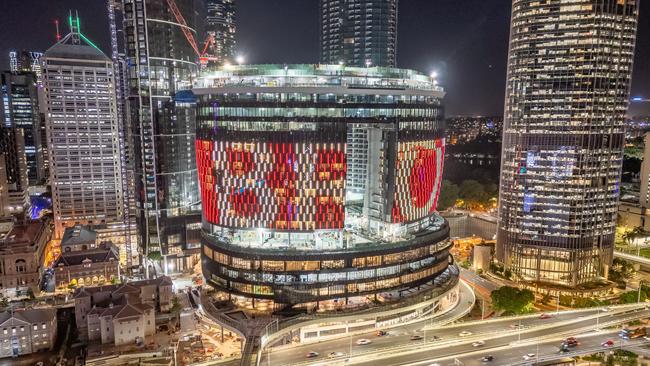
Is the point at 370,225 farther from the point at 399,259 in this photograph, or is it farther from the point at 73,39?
the point at 73,39

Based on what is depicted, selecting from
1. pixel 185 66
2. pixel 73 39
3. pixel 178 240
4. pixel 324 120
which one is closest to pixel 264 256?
pixel 324 120

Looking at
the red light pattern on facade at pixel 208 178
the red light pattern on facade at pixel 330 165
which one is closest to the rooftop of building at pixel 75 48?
the red light pattern on facade at pixel 208 178

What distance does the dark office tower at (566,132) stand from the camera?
343ft

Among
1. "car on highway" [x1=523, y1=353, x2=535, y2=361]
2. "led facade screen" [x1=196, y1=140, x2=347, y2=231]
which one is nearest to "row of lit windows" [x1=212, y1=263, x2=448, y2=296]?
"led facade screen" [x1=196, y1=140, x2=347, y2=231]

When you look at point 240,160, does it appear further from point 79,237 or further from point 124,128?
point 124,128

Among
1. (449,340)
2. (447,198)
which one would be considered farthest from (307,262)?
(447,198)

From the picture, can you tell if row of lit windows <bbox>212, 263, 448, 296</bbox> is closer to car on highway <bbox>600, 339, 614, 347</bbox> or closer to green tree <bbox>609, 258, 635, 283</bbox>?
car on highway <bbox>600, 339, 614, 347</bbox>

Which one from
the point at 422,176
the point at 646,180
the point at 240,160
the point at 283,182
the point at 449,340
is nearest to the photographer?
the point at 449,340

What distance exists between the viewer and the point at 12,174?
171 metres

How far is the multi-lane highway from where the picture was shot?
236ft

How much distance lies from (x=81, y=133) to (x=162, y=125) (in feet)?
131

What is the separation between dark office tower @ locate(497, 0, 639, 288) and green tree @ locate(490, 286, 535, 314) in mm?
17020

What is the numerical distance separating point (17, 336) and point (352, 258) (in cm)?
6049

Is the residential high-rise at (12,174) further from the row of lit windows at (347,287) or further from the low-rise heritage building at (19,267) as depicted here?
the row of lit windows at (347,287)
